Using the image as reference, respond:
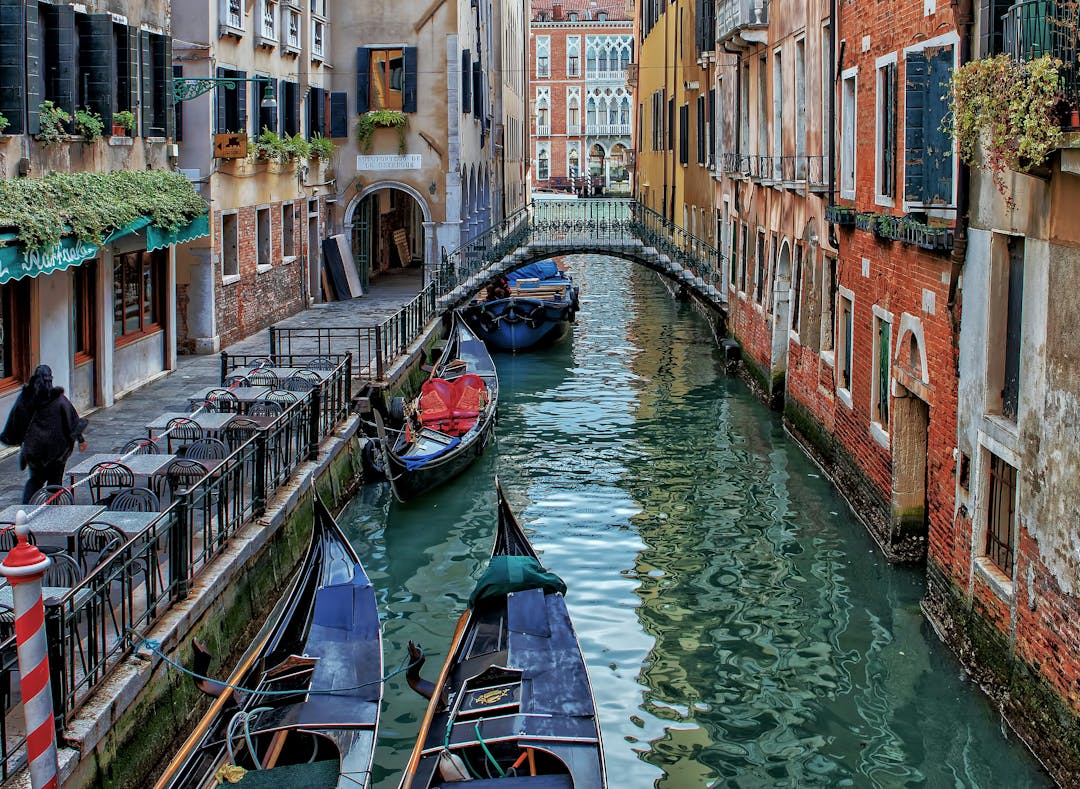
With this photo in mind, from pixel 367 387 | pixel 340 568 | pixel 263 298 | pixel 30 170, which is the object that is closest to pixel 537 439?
pixel 367 387

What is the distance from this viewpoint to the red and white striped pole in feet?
19.3

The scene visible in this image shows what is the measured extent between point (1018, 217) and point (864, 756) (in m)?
3.34

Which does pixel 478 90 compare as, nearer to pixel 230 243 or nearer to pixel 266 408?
pixel 230 243

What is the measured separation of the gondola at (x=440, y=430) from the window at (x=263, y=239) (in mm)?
3777

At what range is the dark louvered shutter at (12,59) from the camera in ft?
38.7

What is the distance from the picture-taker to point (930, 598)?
10461mm

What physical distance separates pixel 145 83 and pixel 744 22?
8.33m

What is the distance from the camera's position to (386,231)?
32.3 m

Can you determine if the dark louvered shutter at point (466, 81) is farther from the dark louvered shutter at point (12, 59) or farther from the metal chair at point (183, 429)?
the metal chair at point (183, 429)

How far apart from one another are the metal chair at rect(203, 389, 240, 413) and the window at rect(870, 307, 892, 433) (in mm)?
5856

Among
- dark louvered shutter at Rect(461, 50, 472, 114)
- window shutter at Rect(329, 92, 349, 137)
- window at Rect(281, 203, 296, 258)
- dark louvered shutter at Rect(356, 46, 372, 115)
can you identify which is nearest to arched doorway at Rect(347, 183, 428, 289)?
window shutter at Rect(329, 92, 349, 137)

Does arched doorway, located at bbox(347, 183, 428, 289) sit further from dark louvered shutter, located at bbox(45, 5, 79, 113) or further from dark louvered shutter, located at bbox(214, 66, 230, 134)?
dark louvered shutter, located at bbox(45, 5, 79, 113)

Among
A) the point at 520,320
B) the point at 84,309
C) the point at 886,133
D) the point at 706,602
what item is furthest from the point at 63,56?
the point at 520,320

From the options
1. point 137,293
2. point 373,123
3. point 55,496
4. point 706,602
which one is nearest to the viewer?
point 55,496
